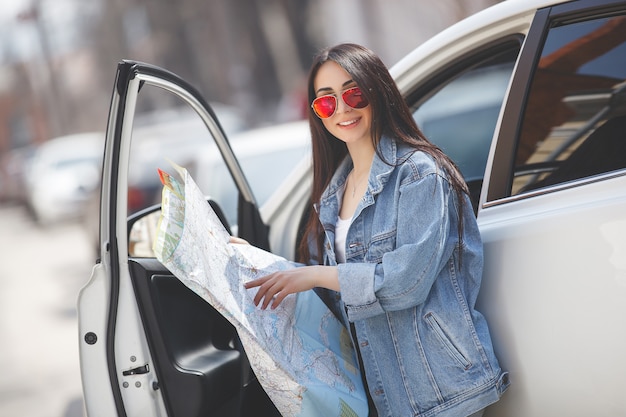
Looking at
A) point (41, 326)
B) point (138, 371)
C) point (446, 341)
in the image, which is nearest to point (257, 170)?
point (41, 326)

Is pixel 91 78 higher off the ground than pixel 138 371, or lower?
higher

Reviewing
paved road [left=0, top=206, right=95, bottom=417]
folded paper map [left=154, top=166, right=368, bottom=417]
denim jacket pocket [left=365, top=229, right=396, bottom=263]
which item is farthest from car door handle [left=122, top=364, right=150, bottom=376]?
paved road [left=0, top=206, right=95, bottom=417]

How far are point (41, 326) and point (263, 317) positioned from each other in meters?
6.45

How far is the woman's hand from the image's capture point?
2078 mm

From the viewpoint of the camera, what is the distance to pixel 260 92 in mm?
34375

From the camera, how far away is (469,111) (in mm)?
4137

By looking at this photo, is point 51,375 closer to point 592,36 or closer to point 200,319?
point 200,319

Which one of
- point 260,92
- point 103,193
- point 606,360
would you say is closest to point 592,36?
point 606,360

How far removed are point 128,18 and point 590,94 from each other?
40.9 meters

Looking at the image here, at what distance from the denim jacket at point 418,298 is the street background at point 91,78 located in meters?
3.41

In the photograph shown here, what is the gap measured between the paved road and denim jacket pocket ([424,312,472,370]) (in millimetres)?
3588

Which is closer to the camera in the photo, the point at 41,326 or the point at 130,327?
the point at 130,327

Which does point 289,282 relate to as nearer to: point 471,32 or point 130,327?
point 130,327

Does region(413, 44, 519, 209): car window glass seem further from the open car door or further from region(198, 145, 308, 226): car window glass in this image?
region(198, 145, 308, 226): car window glass
